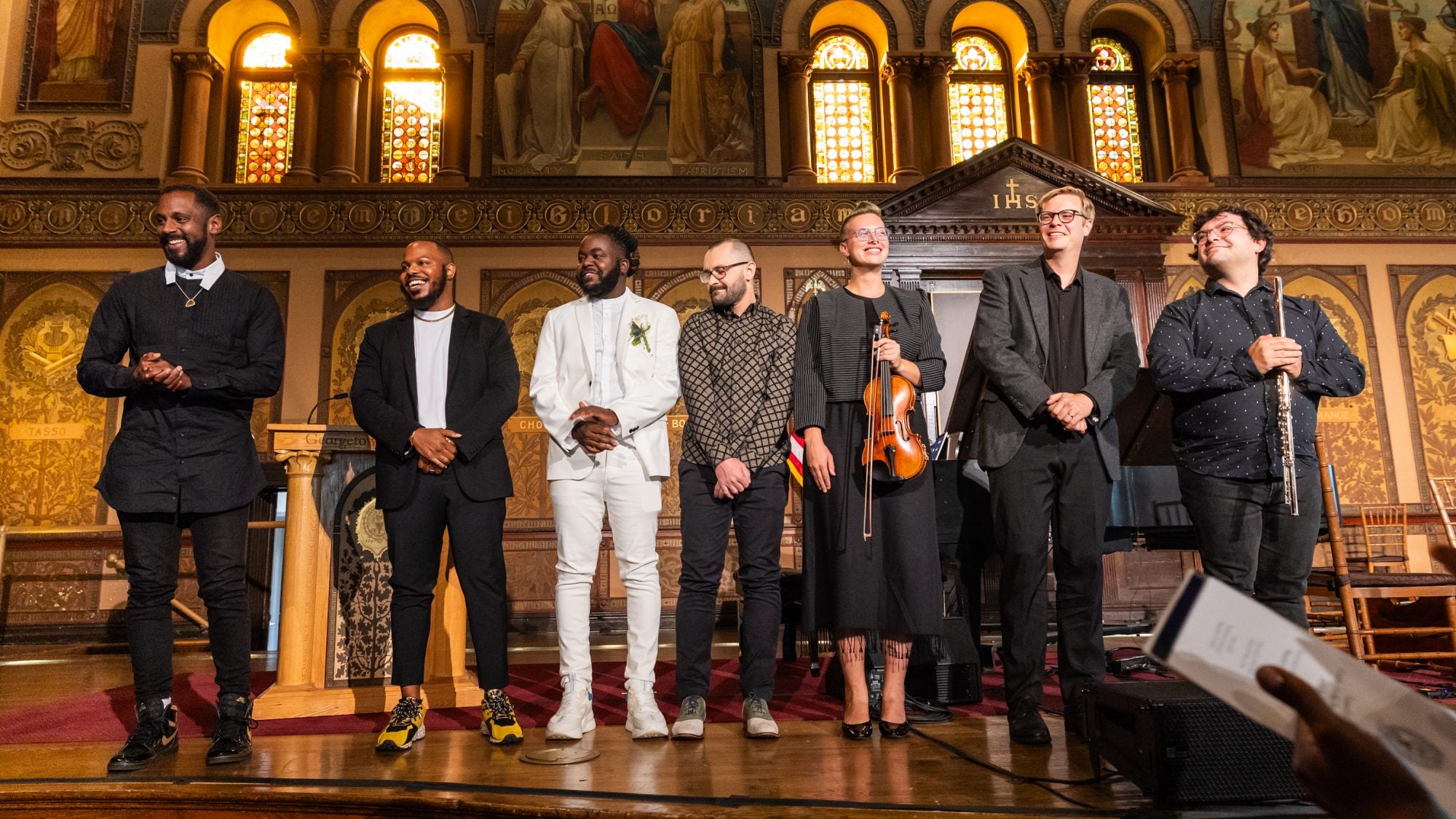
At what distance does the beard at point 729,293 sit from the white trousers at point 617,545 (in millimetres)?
634

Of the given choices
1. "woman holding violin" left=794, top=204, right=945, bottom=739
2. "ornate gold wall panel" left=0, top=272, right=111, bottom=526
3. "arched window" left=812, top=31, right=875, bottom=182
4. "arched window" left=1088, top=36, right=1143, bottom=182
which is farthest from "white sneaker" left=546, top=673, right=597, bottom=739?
"arched window" left=1088, top=36, right=1143, bottom=182

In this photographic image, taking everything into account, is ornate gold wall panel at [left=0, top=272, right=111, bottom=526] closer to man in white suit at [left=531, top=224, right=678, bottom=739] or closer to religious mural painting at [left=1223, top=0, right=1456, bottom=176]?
man in white suit at [left=531, top=224, right=678, bottom=739]

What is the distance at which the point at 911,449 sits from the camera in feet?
9.50

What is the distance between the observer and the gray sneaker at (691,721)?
2990 millimetres

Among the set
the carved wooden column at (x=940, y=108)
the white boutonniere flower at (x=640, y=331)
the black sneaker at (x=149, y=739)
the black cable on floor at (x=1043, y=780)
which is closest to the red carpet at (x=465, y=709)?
the black sneaker at (x=149, y=739)

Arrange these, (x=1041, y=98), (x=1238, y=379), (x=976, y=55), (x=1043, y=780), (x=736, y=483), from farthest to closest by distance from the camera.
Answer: (x=976, y=55), (x=1041, y=98), (x=736, y=483), (x=1238, y=379), (x=1043, y=780)

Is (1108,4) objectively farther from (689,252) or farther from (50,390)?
(50,390)

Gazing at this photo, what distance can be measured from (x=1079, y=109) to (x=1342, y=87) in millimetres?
2607

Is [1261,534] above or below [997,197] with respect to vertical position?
below

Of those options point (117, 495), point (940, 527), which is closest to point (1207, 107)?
point (940, 527)

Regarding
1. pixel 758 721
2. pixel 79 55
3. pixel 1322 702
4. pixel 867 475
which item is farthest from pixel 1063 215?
pixel 79 55

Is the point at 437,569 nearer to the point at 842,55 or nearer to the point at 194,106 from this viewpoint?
the point at 194,106

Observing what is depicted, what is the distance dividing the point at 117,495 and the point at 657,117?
275 inches

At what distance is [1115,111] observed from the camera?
9.73m
